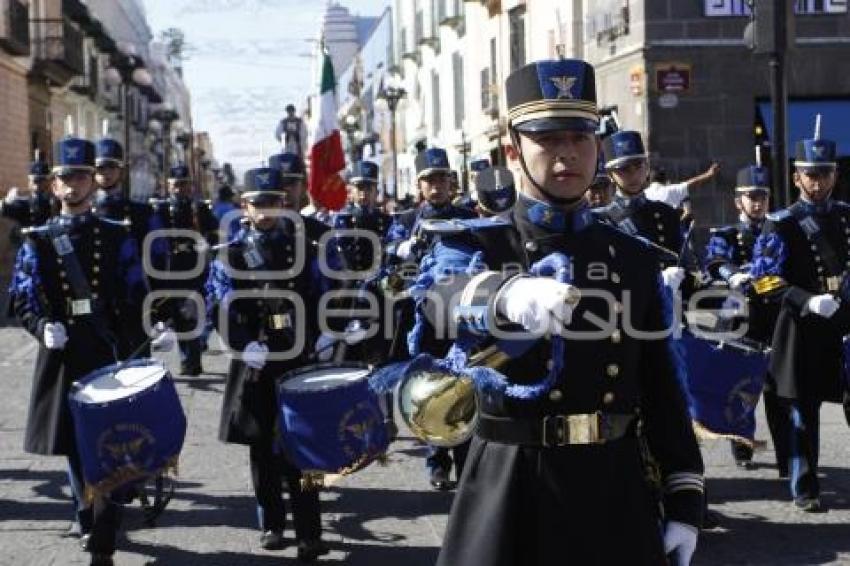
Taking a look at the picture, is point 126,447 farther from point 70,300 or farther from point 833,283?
point 833,283

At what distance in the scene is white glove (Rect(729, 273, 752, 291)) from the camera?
27.2 feet

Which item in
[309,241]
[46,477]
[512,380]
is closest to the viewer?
[512,380]

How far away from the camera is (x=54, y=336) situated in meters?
6.96

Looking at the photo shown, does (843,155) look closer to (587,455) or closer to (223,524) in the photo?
(223,524)

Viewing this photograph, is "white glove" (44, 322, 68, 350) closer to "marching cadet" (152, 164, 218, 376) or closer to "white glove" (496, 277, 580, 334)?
"white glove" (496, 277, 580, 334)

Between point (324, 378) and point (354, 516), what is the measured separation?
4.45 feet

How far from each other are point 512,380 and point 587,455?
296 mm

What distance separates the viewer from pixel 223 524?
7.62 m

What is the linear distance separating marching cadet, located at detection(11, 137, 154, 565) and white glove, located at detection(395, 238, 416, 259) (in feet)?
11.3

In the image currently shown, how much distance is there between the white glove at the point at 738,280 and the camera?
27.2 feet

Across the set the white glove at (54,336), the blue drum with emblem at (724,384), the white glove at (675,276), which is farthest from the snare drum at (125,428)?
the blue drum with emblem at (724,384)

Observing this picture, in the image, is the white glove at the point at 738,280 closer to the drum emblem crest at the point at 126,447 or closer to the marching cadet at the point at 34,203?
the drum emblem crest at the point at 126,447

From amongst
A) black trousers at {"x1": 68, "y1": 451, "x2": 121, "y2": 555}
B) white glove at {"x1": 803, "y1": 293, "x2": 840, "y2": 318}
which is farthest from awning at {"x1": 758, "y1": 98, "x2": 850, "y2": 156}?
black trousers at {"x1": 68, "y1": 451, "x2": 121, "y2": 555}

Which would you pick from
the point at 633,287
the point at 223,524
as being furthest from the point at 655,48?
the point at 633,287
